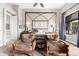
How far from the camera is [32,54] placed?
11.3 feet

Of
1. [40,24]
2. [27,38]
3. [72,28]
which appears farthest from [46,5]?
[27,38]

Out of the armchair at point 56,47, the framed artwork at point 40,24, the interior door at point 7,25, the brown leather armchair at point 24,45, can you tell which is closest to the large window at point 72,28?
the armchair at point 56,47

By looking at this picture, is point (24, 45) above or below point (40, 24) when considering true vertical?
below

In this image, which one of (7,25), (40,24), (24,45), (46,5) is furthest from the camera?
(7,25)

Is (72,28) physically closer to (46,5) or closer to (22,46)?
(46,5)

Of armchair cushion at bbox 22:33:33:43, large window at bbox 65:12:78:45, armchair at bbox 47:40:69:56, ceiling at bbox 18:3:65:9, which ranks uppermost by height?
ceiling at bbox 18:3:65:9

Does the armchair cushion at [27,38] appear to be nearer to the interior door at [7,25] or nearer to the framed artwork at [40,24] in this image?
the framed artwork at [40,24]

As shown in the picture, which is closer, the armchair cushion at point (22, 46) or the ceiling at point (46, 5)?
the ceiling at point (46, 5)

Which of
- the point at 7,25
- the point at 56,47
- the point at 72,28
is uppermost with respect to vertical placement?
the point at 7,25

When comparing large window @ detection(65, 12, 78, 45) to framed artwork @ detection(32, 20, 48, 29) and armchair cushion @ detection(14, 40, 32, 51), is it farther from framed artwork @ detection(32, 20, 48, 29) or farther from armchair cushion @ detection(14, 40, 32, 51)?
armchair cushion @ detection(14, 40, 32, 51)

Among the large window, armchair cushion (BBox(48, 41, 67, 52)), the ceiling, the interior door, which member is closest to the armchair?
armchair cushion (BBox(48, 41, 67, 52))

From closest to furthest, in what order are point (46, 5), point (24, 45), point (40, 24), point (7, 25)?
point (46, 5) < point (24, 45) < point (40, 24) < point (7, 25)

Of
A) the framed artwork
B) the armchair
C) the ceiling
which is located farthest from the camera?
the framed artwork

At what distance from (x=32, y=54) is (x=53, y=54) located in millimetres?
653
